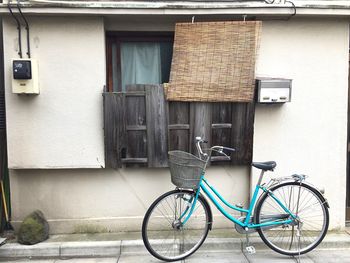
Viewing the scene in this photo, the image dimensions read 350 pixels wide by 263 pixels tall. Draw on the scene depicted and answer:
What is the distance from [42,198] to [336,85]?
460 centimetres

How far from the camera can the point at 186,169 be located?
4.75 meters

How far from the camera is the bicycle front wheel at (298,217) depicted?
16.8ft

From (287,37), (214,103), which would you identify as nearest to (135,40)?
(214,103)

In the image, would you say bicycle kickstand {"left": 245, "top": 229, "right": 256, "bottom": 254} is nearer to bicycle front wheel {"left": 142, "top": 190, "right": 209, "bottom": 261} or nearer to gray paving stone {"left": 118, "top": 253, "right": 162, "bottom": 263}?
bicycle front wheel {"left": 142, "top": 190, "right": 209, "bottom": 261}

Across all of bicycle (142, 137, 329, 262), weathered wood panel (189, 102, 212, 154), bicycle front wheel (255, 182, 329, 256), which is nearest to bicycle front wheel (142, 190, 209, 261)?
bicycle (142, 137, 329, 262)

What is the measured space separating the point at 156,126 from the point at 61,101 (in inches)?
54.3

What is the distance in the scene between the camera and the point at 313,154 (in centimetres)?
566

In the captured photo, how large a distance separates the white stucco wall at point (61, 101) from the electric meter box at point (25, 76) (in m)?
0.17

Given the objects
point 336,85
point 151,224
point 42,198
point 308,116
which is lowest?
point 151,224

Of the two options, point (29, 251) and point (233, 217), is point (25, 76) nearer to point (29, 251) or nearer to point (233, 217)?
point (29, 251)

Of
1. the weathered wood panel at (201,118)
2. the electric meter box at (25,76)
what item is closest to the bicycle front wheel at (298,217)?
the weathered wood panel at (201,118)

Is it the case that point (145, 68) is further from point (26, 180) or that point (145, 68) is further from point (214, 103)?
point (26, 180)

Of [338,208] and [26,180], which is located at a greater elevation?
[26,180]

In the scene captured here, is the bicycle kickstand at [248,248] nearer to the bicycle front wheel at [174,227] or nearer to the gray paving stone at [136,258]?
the bicycle front wheel at [174,227]
